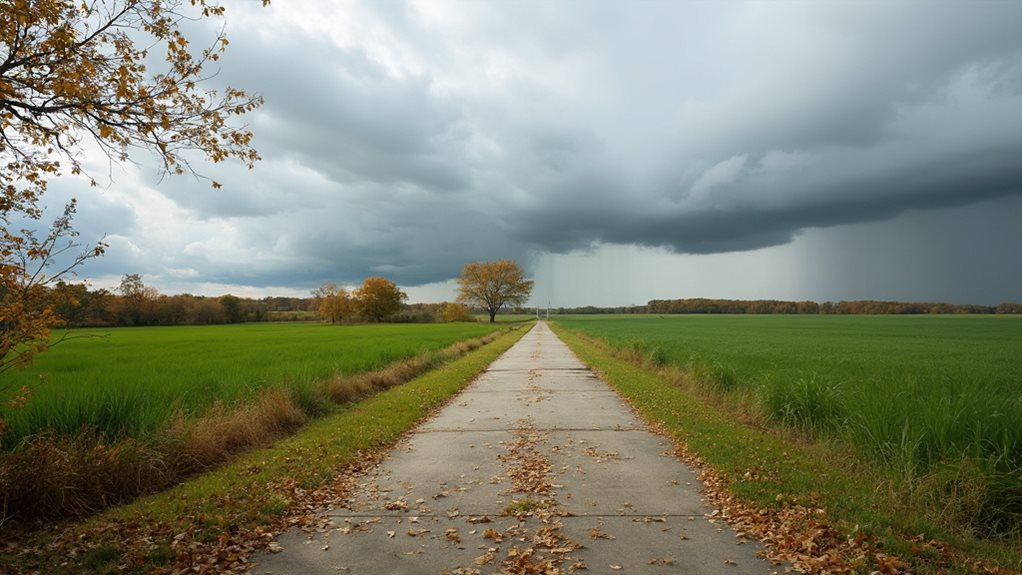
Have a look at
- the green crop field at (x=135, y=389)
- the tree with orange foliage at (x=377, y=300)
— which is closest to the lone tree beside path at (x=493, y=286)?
the tree with orange foliage at (x=377, y=300)

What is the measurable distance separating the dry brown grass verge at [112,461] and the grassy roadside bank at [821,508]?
22.8 ft

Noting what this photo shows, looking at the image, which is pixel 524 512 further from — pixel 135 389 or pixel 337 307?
pixel 337 307

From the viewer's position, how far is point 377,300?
355 ft

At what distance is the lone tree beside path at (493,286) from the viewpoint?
113125 mm

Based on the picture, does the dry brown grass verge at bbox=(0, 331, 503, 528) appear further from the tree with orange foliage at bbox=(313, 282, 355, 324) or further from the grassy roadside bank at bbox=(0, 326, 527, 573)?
the tree with orange foliage at bbox=(313, 282, 355, 324)

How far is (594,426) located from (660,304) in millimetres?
188138

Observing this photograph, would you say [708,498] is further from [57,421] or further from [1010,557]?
[57,421]

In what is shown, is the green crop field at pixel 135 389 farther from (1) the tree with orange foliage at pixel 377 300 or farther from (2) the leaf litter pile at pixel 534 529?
(1) the tree with orange foliage at pixel 377 300

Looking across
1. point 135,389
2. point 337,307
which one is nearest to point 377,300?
point 337,307

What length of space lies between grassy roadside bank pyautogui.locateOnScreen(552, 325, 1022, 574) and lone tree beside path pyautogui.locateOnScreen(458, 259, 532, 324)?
341 ft

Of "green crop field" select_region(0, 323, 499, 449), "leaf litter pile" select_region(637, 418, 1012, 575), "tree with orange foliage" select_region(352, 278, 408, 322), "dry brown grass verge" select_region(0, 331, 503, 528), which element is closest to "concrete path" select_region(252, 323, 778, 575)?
"leaf litter pile" select_region(637, 418, 1012, 575)

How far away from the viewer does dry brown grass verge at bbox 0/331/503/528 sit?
5688 millimetres

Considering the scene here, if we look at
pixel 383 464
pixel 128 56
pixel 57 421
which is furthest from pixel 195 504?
pixel 128 56

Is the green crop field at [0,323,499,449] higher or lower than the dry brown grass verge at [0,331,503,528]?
higher
